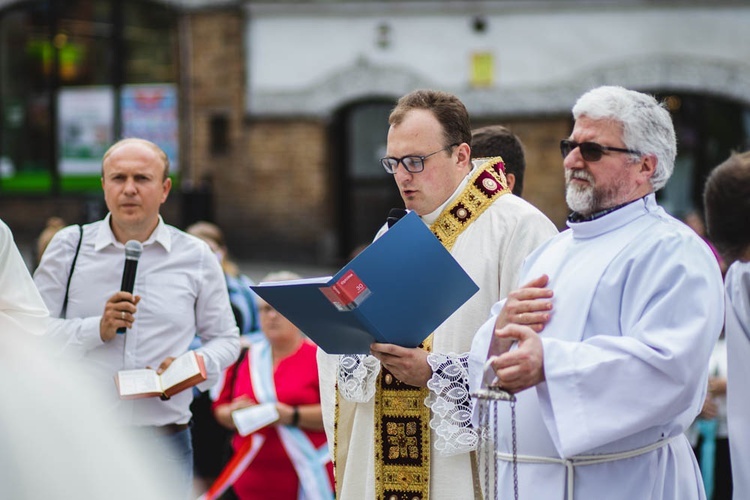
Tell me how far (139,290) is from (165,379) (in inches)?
17.3

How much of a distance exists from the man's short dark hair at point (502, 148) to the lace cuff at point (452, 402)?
1.33 meters

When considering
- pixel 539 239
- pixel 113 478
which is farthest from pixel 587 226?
pixel 113 478

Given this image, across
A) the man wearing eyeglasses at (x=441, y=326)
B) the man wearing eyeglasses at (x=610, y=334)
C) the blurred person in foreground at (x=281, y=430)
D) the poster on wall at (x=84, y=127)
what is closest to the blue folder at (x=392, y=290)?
the man wearing eyeglasses at (x=610, y=334)

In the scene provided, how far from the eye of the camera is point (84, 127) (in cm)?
1811

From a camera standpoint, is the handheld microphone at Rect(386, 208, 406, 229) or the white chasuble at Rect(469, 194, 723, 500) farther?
the handheld microphone at Rect(386, 208, 406, 229)

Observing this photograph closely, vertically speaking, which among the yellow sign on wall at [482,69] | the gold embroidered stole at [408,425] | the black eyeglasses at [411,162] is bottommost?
the gold embroidered stole at [408,425]

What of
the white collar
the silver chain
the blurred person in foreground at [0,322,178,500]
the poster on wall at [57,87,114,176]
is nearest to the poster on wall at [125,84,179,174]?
the poster on wall at [57,87,114,176]

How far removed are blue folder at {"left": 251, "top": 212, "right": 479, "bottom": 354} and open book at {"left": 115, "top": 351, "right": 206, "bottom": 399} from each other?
1014 mm

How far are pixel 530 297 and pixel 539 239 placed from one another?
2.04 ft

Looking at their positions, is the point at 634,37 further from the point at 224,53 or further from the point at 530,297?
the point at 530,297

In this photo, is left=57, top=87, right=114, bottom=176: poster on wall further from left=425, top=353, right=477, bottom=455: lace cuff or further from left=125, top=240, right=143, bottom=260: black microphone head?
left=425, top=353, right=477, bottom=455: lace cuff

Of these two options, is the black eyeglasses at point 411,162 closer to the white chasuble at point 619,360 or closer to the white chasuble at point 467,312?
the white chasuble at point 467,312

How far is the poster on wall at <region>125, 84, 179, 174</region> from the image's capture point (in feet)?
57.4

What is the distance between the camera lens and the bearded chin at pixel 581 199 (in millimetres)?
3430
